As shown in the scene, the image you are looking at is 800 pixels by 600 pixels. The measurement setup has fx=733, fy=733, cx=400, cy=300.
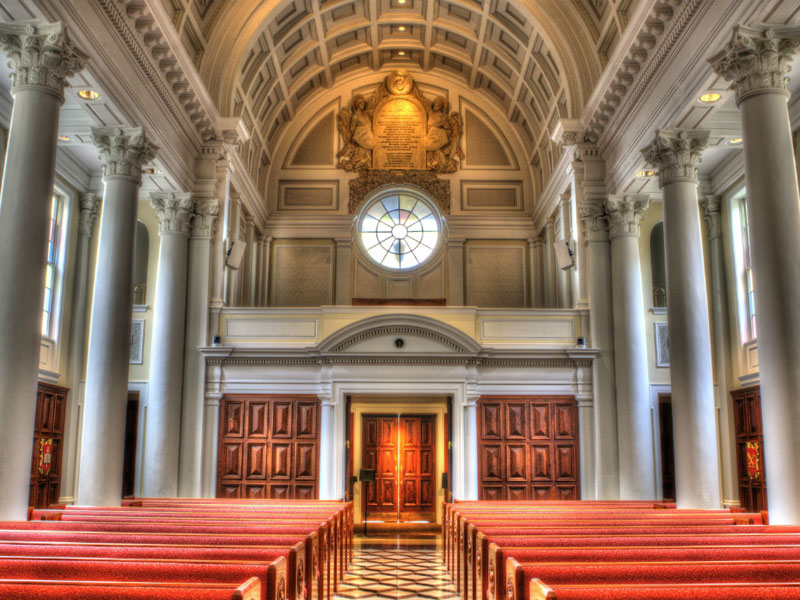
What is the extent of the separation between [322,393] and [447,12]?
10301mm

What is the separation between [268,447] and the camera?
14969 mm

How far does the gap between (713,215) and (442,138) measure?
822cm

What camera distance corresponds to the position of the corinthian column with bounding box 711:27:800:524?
27.3ft

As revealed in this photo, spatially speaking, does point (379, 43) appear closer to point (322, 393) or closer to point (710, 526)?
point (322, 393)

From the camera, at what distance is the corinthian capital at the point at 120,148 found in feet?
39.3

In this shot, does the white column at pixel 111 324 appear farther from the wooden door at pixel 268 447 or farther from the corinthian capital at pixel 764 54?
the corinthian capital at pixel 764 54

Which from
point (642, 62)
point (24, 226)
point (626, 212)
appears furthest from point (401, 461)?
point (24, 226)

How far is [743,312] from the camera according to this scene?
48.6 ft

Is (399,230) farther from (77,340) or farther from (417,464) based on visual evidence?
(77,340)

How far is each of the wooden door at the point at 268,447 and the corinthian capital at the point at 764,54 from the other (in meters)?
9.80

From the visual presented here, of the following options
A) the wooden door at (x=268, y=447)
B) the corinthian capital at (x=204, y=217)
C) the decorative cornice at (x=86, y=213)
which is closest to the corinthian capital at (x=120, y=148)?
the corinthian capital at (x=204, y=217)

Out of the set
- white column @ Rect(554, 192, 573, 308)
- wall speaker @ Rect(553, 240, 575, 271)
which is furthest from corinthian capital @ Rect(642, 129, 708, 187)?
white column @ Rect(554, 192, 573, 308)

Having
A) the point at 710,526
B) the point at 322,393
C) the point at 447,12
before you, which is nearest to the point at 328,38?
the point at 447,12

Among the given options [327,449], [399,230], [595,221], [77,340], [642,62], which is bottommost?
[327,449]
